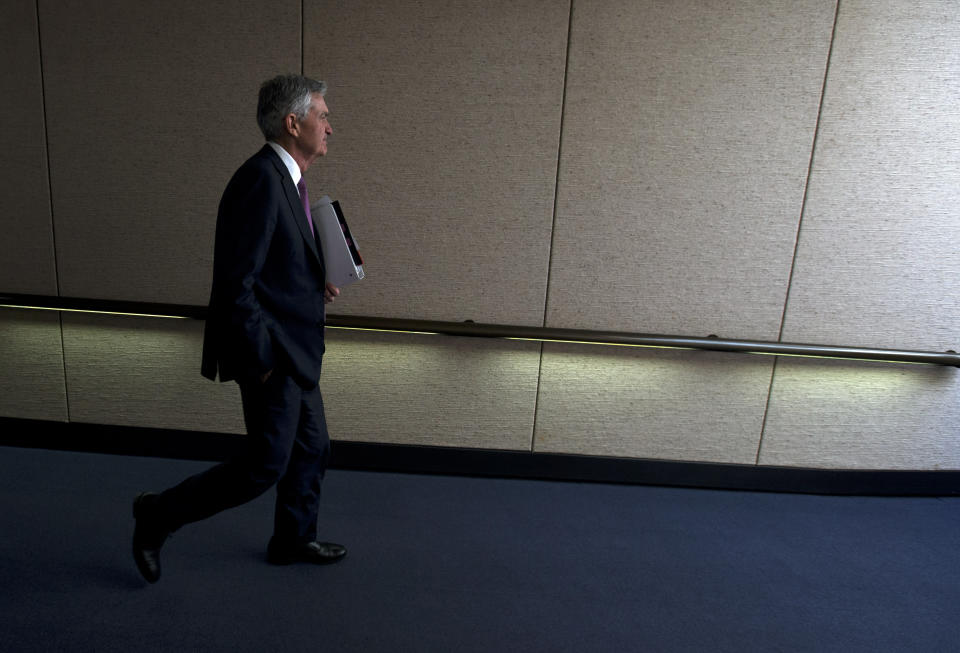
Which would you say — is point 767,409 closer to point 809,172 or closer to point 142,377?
point 809,172

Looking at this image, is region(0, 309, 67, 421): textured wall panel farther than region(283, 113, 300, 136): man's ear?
Yes

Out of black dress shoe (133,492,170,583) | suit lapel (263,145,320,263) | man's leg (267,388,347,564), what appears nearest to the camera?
suit lapel (263,145,320,263)

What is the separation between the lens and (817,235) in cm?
271

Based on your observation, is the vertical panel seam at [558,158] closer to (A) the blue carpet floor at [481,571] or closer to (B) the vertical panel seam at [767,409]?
(A) the blue carpet floor at [481,571]

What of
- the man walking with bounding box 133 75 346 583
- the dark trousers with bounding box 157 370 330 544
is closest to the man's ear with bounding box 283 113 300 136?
the man walking with bounding box 133 75 346 583

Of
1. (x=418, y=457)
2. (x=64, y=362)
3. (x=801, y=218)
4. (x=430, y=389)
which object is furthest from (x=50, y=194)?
(x=801, y=218)

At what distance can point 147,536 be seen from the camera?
1.87 metres

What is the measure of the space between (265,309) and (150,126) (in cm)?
146

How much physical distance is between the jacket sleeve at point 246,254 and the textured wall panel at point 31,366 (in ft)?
5.80

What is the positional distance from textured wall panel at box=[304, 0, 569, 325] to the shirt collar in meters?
0.78

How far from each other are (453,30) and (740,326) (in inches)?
77.2

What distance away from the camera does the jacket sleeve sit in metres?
1.66

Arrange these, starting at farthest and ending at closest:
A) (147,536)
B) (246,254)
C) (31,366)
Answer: (31,366) → (147,536) → (246,254)

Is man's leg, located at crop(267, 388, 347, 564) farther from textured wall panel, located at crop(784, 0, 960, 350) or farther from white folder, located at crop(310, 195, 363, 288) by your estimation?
textured wall panel, located at crop(784, 0, 960, 350)
